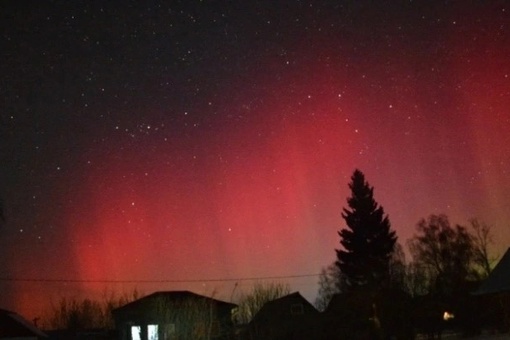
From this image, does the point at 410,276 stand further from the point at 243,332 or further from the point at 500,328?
the point at 243,332

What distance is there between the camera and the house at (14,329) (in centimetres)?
3912

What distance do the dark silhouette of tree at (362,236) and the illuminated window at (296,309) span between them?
496cm

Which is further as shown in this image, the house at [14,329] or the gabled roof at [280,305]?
the gabled roof at [280,305]

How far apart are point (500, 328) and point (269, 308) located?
59.8ft

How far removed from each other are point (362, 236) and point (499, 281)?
101 feet

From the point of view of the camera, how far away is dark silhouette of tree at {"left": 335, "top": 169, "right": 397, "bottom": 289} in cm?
5716

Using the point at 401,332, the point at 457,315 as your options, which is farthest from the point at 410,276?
the point at 401,332

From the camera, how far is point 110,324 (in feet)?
202

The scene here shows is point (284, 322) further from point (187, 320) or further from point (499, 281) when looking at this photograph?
point (499, 281)

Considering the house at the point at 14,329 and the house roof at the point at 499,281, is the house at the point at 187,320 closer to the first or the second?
the house at the point at 14,329

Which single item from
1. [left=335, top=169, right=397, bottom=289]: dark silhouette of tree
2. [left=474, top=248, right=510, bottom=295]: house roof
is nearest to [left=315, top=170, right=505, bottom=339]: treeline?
[left=335, top=169, right=397, bottom=289]: dark silhouette of tree

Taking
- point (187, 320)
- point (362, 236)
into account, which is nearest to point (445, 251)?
point (362, 236)

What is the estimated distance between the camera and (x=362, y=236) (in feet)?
192

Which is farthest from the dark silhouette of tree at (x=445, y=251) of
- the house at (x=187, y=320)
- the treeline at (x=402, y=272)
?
the house at (x=187, y=320)
